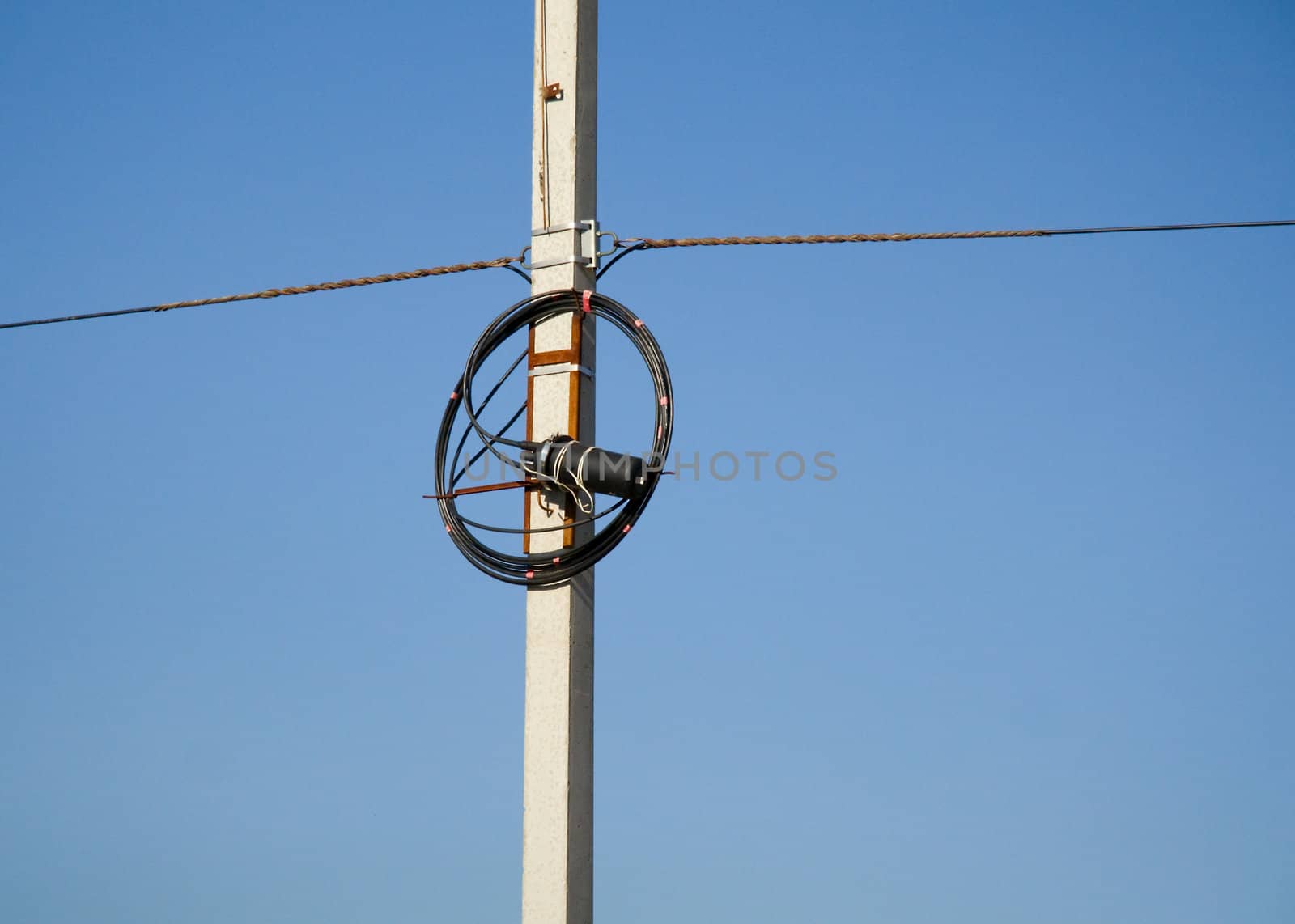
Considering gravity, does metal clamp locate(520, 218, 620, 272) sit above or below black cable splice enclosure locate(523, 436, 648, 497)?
above

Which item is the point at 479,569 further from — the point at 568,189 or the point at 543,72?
the point at 543,72

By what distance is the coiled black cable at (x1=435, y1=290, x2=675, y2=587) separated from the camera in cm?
780

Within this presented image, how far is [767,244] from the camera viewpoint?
8133 mm

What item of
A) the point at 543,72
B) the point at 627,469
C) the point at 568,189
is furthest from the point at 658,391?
the point at 543,72

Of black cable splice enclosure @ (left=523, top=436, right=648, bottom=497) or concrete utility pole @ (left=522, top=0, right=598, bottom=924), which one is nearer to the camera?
concrete utility pole @ (left=522, top=0, right=598, bottom=924)

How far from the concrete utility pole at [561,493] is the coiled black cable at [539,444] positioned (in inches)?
2.5

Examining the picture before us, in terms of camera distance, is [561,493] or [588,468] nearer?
[588,468]

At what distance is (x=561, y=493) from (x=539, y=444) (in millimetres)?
270

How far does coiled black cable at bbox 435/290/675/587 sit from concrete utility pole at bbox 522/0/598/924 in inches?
2.5

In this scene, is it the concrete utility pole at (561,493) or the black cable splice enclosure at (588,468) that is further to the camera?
the black cable splice enclosure at (588,468)

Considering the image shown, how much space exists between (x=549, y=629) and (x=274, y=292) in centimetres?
273

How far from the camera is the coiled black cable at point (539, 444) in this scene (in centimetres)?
780

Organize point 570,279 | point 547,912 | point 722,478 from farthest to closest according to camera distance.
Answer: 1. point 722,478
2. point 570,279
3. point 547,912

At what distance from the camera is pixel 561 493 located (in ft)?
26.0
